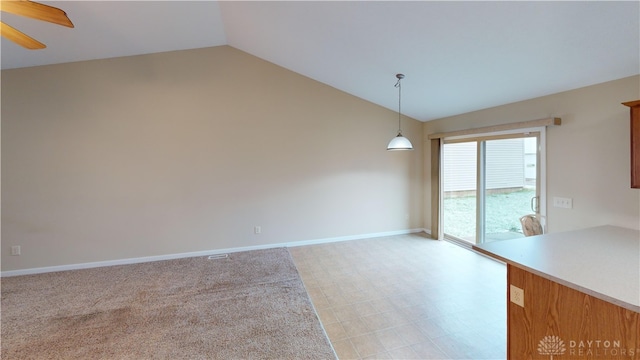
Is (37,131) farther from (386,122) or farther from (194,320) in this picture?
(386,122)

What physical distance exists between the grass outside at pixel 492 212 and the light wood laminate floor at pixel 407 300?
16.5 inches

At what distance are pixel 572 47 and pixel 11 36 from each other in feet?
14.6

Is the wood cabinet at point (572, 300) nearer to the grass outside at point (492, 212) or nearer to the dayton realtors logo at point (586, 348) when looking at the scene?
the dayton realtors logo at point (586, 348)

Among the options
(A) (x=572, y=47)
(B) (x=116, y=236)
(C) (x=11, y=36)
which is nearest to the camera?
(C) (x=11, y=36)

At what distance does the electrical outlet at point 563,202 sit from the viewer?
9.26 ft

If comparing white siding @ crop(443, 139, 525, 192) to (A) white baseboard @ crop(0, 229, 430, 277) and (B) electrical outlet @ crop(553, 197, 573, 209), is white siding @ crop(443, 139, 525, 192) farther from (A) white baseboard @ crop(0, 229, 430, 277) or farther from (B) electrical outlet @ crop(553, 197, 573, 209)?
(A) white baseboard @ crop(0, 229, 430, 277)

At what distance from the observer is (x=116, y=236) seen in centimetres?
390

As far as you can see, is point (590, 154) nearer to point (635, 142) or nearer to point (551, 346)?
point (635, 142)

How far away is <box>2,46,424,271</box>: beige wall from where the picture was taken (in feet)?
11.9

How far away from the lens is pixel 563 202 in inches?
114

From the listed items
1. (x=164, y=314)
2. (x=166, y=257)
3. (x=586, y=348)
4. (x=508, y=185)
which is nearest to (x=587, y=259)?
(x=586, y=348)

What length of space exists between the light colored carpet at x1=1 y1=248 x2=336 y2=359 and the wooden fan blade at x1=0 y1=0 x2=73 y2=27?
8.51ft

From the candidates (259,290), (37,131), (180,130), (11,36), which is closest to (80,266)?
(37,131)

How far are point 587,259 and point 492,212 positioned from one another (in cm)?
261
